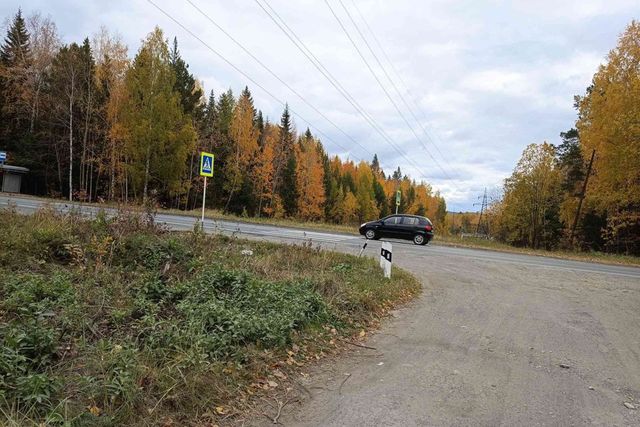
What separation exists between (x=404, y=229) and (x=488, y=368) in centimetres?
1868

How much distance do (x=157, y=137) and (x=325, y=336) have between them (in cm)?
3212

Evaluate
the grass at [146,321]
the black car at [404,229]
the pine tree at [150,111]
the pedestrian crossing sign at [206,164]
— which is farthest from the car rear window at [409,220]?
the pine tree at [150,111]

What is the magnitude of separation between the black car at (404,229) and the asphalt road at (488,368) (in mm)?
13312

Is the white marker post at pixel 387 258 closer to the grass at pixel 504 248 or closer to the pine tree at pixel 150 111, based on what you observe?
the grass at pixel 504 248

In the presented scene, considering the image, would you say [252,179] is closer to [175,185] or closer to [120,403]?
[175,185]

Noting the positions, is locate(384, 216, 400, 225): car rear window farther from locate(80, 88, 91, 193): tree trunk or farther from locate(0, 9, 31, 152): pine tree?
locate(0, 9, 31, 152): pine tree

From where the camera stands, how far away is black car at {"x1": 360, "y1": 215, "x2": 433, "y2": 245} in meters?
23.4

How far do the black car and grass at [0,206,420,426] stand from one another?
14.2 metres

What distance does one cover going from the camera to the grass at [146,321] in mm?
3285

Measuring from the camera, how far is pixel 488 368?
205 inches

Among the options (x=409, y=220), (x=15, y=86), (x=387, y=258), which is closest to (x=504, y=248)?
(x=409, y=220)

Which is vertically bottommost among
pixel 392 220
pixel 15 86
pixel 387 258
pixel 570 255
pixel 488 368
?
pixel 488 368

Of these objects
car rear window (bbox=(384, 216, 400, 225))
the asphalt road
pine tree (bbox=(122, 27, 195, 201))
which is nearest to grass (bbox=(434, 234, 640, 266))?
car rear window (bbox=(384, 216, 400, 225))

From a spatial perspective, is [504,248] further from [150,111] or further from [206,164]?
[150,111]
